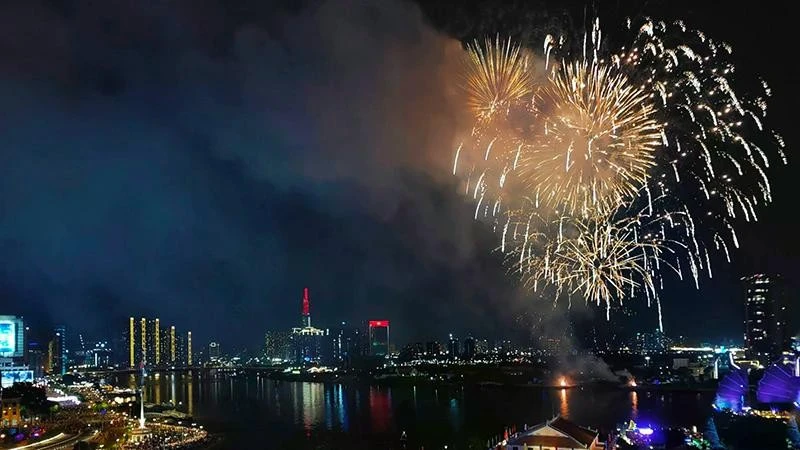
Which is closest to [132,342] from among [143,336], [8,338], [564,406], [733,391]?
[143,336]

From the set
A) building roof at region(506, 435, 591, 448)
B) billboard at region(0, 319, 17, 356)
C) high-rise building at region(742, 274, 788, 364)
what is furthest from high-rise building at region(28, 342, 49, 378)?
high-rise building at region(742, 274, 788, 364)

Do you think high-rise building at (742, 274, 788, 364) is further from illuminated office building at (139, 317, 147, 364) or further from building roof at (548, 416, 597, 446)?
illuminated office building at (139, 317, 147, 364)

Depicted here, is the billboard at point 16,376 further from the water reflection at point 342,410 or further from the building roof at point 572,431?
the building roof at point 572,431

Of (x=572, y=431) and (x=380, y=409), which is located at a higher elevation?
(x=572, y=431)

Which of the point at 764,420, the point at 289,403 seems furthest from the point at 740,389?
the point at 289,403

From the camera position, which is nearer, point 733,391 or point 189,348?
point 733,391

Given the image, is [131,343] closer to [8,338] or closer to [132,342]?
[132,342]
